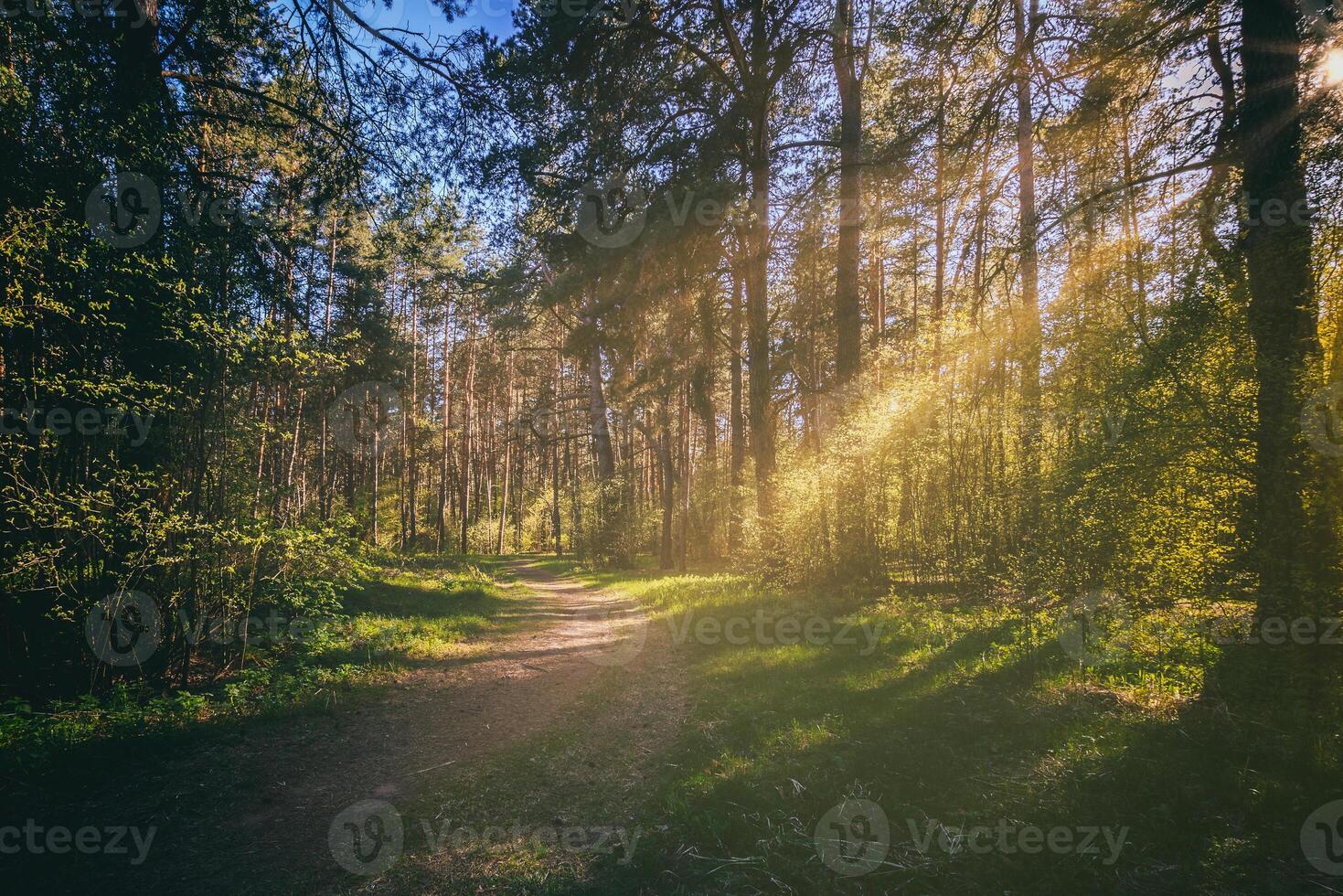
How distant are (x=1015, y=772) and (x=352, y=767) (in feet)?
16.4

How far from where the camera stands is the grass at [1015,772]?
104 inches

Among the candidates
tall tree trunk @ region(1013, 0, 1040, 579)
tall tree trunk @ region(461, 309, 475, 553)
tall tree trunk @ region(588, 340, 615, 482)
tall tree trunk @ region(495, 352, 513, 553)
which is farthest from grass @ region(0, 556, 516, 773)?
tall tree trunk @ region(495, 352, 513, 553)

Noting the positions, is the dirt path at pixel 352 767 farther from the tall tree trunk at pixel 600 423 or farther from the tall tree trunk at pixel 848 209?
the tall tree trunk at pixel 600 423

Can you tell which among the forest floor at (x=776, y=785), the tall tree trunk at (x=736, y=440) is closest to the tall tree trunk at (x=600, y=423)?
the tall tree trunk at (x=736, y=440)

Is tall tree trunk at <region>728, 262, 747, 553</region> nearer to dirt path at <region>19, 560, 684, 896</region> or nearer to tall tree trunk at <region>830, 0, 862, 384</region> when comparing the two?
tall tree trunk at <region>830, 0, 862, 384</region>

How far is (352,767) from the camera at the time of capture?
428 centimetres

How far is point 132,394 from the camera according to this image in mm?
5008

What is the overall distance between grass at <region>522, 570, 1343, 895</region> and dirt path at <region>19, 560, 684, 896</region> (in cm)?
92

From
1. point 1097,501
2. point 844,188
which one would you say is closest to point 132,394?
point 1097,501

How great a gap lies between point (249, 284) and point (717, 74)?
29.7ft

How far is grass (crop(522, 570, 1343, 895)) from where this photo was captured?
2.64 meters

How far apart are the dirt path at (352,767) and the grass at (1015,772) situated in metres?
0.92

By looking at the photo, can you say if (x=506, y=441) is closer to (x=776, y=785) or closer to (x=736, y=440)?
(x=736, y=440)

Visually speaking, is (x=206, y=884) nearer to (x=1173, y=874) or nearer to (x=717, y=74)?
(x=1173, y=874)
